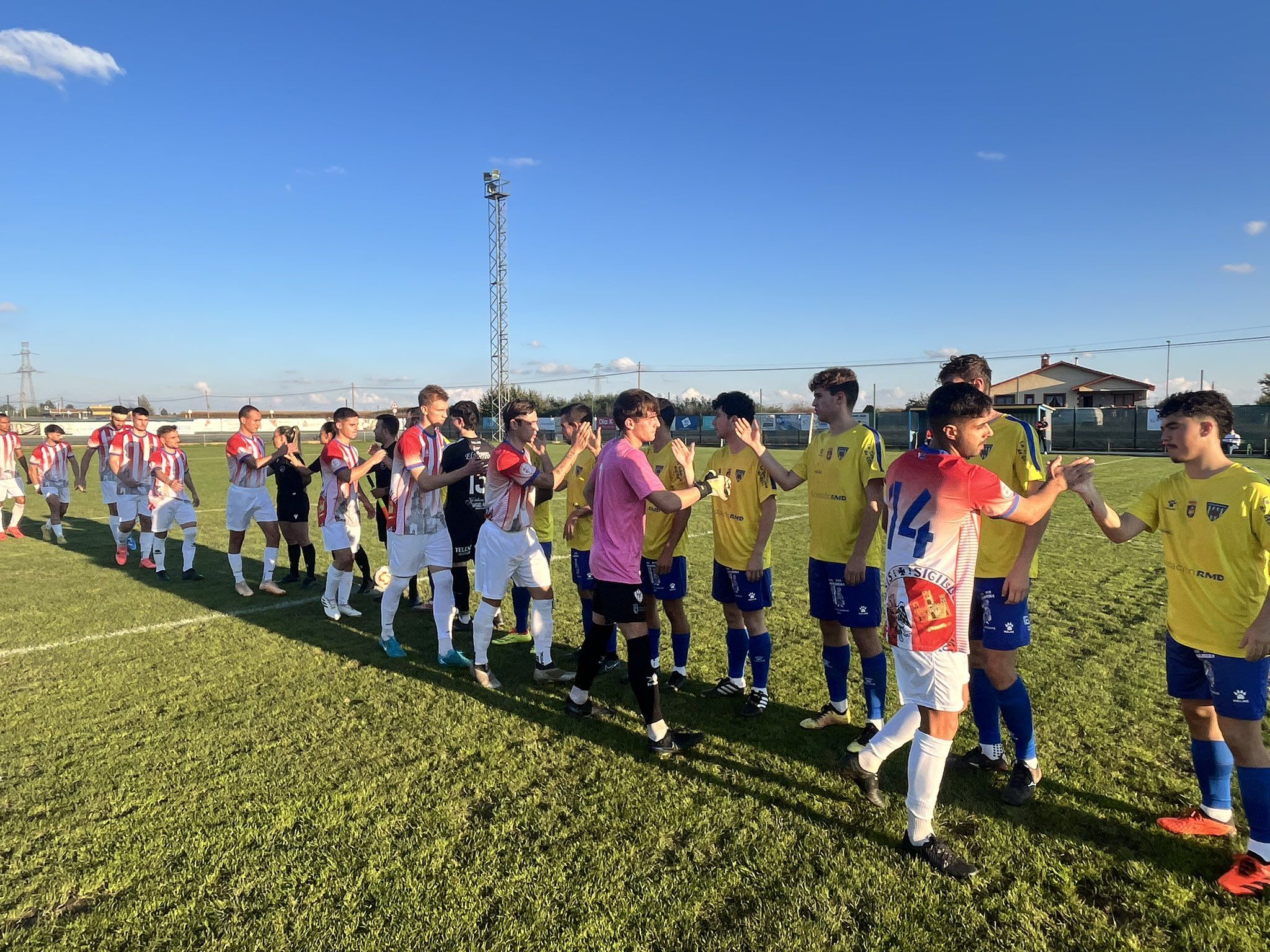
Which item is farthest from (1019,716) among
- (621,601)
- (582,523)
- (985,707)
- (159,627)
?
(159,627)

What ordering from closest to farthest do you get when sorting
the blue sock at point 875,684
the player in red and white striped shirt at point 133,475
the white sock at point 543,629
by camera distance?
the blue sock at point 875,684 < the white sock at point 543,629 < the player in red and white striped shirt at point 133,475

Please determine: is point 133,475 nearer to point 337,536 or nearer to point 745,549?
point 337,536

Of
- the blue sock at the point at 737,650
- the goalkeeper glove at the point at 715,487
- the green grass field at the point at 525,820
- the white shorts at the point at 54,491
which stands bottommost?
the green grass field at the point at 525,820

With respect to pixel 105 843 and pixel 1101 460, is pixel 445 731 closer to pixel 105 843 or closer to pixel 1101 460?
pixel 105 843

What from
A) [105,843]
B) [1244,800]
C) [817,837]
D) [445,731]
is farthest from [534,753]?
[1244,800]

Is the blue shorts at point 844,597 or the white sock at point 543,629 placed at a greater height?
the blue shorts at point 844,597

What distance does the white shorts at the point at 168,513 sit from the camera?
9.20 m

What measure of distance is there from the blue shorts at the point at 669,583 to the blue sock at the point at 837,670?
1165 millimetres

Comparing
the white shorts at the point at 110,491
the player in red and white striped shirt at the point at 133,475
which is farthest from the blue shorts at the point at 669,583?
the white shorts at the point at 110,491

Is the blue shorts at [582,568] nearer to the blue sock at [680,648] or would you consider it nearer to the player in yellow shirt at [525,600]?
the player in yellow shirt at [525,600]

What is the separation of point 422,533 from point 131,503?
7.28 m

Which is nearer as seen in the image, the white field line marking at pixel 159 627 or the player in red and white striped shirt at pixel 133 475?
the white field line marking at pixel 159 627

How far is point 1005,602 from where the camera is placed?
349 centimetres

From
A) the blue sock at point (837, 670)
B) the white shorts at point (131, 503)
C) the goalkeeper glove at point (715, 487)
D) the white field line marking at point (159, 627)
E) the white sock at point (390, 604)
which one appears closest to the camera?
the goalkeeper glove at point (715, 487)
